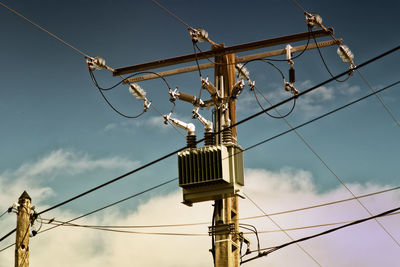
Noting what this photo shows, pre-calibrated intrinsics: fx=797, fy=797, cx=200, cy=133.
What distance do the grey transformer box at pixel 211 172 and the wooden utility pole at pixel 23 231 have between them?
327 cm

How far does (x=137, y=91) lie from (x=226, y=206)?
3.91 m

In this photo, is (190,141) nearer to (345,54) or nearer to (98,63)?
(98,63)

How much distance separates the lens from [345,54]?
57.7 feet

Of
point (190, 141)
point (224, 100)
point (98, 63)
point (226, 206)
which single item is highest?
point (98, 63)

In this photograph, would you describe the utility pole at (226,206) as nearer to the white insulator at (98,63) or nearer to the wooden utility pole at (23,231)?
the white insulator at (98,63)

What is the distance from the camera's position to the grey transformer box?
1669 centimetres

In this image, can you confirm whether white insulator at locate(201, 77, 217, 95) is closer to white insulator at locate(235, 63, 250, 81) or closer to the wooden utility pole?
white insulator at locate(235, 63, 250, 81)

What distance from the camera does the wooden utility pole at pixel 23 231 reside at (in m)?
16.2

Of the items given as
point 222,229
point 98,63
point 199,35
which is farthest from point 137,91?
point 222,229

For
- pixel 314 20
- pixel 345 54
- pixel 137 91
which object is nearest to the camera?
pixel 314 20

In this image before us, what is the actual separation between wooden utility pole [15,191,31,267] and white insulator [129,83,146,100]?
12.9 feet

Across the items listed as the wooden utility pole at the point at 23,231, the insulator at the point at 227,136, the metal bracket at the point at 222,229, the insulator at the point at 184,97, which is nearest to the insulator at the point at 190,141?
the insulator at the point at 227,136

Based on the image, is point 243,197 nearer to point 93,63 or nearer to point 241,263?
point 241,263

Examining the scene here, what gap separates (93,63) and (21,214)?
3842mm
